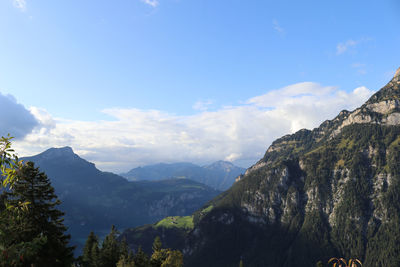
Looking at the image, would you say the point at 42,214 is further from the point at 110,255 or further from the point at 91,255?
the point at 91,255

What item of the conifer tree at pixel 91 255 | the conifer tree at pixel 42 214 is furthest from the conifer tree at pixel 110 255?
the conifer tree at pixel 42 214

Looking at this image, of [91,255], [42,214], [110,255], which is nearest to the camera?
[42,214]

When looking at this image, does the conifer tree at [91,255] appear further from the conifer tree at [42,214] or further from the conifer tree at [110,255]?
the conifer tree at [42,214]

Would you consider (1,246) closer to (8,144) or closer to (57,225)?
(8,144)

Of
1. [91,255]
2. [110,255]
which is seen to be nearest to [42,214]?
[110,255]

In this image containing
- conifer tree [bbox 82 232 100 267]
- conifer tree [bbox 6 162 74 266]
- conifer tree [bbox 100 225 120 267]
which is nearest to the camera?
conifer tree [bbox 6 162 74 266]

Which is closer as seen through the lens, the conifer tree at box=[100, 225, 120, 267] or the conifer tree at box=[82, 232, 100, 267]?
the conifer tree at box=[82, 232, 100, 267]

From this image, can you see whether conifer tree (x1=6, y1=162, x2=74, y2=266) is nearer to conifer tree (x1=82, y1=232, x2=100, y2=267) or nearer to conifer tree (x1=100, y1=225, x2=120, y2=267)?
conifer tree (x1=82, y1=232, x2=100, y2=267)

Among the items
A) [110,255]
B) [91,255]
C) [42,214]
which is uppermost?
[42,214]

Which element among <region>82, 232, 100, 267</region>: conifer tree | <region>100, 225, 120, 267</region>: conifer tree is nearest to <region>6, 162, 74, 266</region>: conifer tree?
<region>82, 232, 100, 267</region>: conifer tree

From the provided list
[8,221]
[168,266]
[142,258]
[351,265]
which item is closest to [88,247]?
[142,258]

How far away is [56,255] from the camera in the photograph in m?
31.1

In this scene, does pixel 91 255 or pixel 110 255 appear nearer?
pixel 110 255

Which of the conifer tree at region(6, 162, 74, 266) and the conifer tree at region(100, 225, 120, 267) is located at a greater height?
the conifer tree at region(6, 162, 74, 266)
